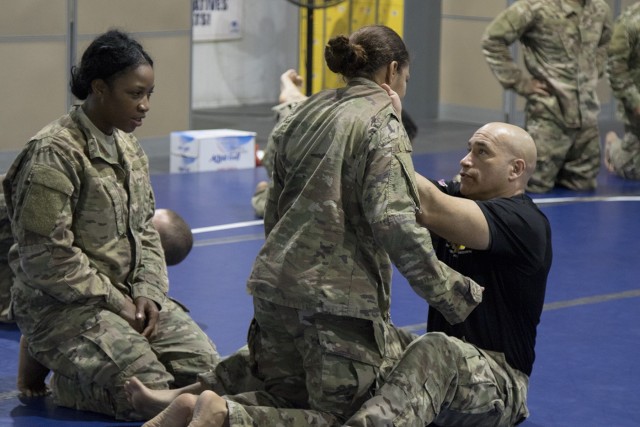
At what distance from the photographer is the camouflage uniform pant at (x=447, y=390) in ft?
12.5

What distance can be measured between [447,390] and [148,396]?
1042 millimetres

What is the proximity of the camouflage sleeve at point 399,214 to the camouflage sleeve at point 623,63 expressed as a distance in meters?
6.00

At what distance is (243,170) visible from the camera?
386 inches

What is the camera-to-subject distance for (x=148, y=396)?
4207mm

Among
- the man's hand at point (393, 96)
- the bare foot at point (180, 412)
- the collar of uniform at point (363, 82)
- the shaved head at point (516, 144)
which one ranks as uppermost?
the collar of uniform at point (363, 82)

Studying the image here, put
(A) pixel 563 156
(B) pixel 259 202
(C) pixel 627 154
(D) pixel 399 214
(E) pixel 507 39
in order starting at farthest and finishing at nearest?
(C) pixel 627 154 → (A) pixel 563 156 → (E) pixel 507 39 → (B) pixel 259 202 → (D) pixel 399 214

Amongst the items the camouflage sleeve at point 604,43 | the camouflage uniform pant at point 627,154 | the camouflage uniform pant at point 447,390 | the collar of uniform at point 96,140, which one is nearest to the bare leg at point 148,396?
the camouflage uniform pant at point 447,390

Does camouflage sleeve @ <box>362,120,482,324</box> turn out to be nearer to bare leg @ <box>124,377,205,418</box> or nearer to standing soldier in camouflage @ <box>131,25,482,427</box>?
standing soldier in camouflage @ <box>131,25,482,427</box>

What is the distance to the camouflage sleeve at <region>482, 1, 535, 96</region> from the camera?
28.8ft

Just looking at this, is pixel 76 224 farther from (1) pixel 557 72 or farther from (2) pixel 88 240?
(1) pixel 557 72

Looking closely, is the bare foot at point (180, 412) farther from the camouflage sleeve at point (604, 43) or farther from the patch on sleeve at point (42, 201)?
the camouflage sleeve at point (604, 43)

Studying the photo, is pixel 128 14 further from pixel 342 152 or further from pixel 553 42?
pixel 342 152

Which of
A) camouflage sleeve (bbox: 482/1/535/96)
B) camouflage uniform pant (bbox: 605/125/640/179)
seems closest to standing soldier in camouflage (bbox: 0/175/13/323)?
camouflage sleeve (bbox: 482/1/535/96)

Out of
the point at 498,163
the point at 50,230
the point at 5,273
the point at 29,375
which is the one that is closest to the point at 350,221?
the point at 498,163
